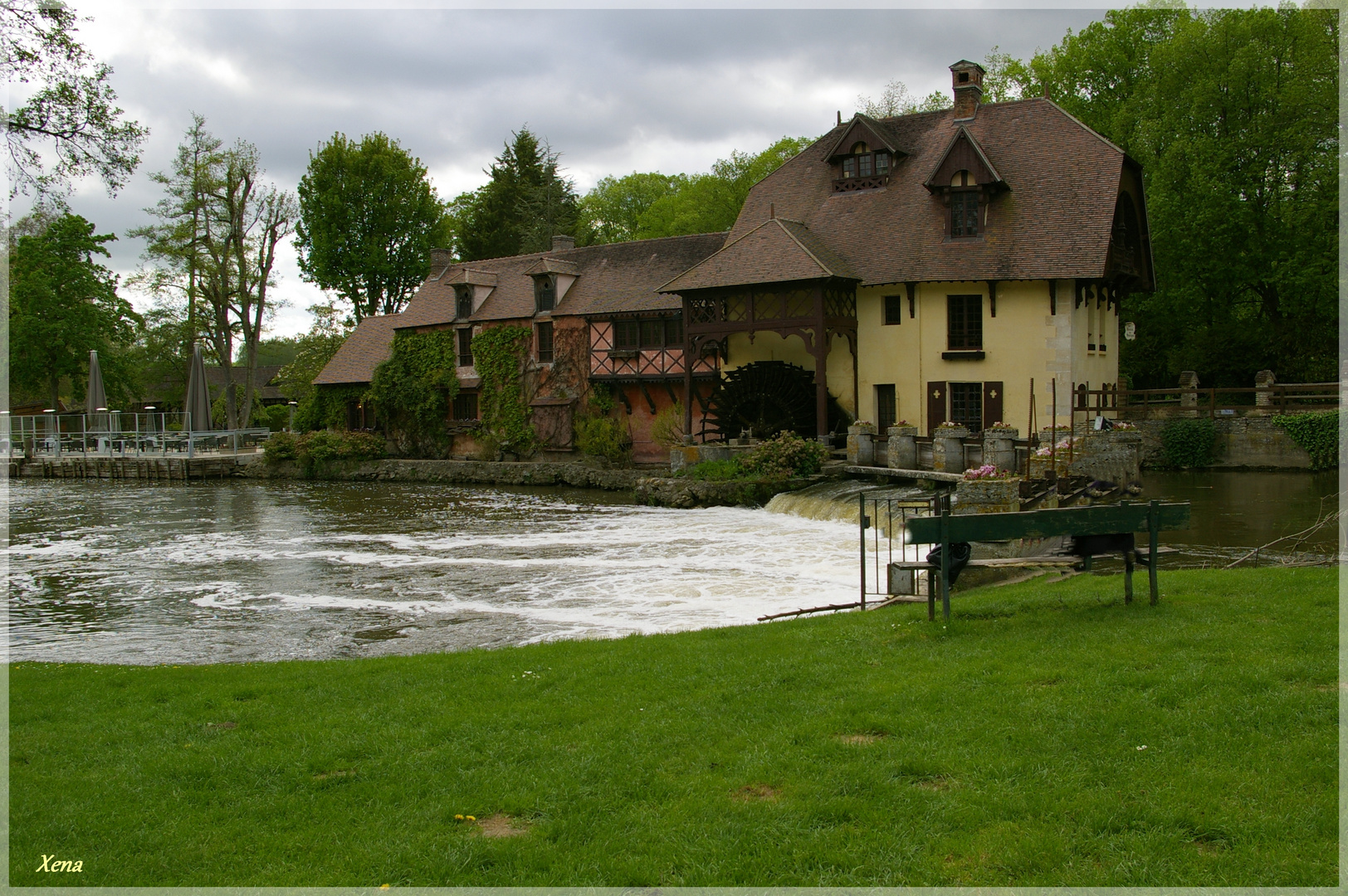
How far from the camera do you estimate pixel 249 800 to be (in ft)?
15.2

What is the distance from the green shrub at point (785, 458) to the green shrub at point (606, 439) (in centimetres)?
828

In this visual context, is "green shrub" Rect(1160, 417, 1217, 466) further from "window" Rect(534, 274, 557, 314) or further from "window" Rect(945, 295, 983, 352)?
"window" Rect(534, 274, 557, 314)

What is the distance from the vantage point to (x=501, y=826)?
4.33m

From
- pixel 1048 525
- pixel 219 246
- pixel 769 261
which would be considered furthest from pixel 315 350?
pixel 1048 525

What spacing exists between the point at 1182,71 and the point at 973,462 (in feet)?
67.2

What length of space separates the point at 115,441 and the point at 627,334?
2412 cm

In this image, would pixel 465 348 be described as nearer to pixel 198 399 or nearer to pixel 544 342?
pixel 544 342

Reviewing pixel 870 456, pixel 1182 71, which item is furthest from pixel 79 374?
pixel 1182 71

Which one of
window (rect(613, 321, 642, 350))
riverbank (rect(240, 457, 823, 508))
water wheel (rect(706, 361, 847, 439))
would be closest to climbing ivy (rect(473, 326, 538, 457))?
riverbank (rect(240, 457, 823, 508))

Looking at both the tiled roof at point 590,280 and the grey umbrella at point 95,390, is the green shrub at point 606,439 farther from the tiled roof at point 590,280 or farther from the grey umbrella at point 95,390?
the grey umbrella at point 95,390

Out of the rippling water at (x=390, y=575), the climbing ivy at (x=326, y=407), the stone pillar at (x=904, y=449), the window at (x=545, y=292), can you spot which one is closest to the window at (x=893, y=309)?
the stone pillar at (x=904, y=449)

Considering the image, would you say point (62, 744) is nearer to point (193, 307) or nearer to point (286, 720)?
point (286, 720)

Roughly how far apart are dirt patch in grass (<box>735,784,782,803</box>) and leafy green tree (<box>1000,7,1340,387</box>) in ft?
105

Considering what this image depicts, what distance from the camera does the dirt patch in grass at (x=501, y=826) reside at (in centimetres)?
425
